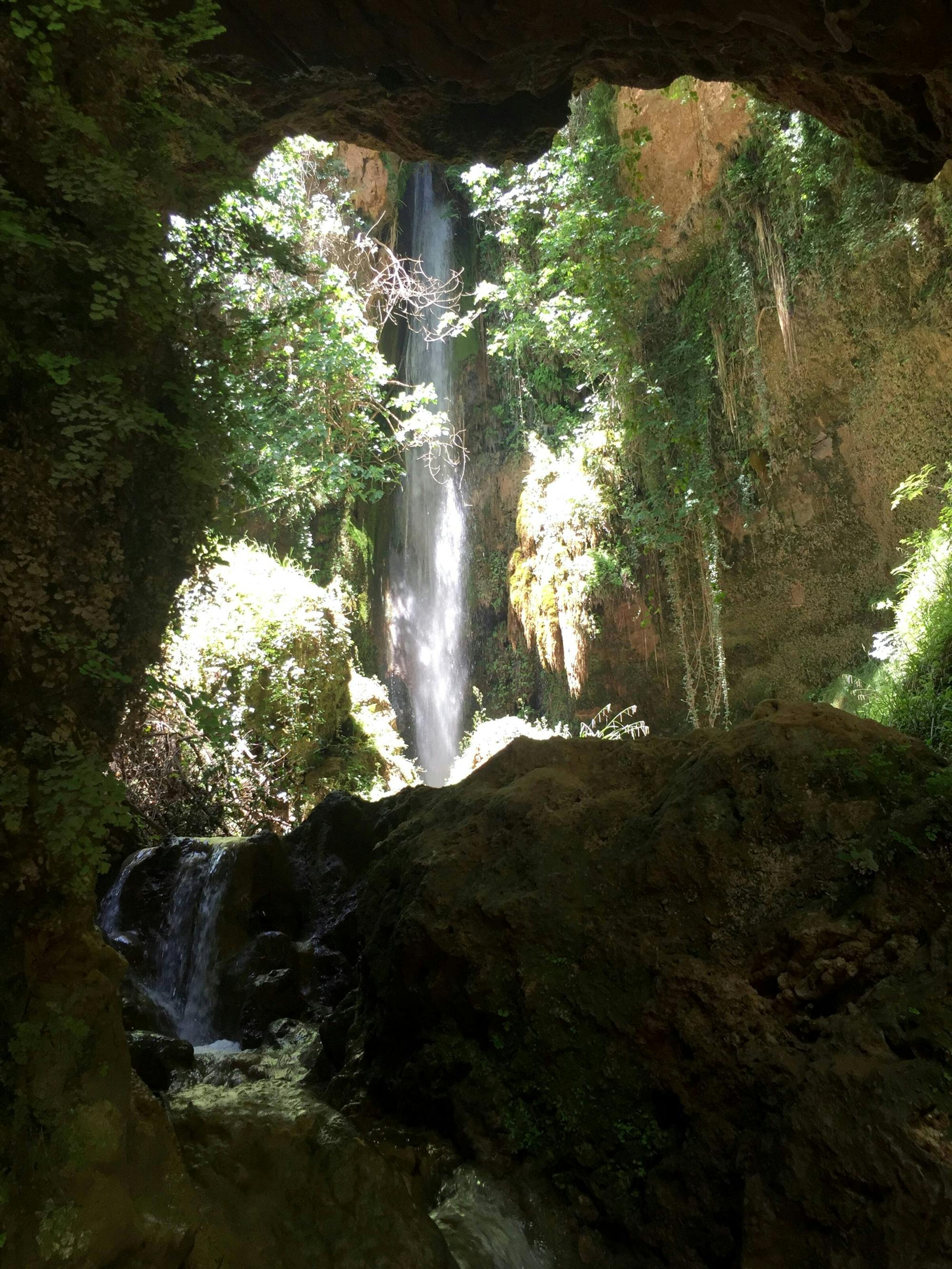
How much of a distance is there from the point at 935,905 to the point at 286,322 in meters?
4.02

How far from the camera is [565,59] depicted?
18.0 ft

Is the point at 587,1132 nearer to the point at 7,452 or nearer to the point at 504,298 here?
the point at 7,452

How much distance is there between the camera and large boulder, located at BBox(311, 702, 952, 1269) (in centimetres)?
290

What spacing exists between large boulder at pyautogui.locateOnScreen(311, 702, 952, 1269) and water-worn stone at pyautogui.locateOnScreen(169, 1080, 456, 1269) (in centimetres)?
46

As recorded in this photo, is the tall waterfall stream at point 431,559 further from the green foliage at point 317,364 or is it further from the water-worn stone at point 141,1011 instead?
the water-worn stone at point 141,1011

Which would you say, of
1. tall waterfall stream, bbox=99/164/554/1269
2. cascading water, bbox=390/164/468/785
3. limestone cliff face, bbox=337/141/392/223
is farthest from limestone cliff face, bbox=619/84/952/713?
cascading water, bbox=390/164/468/785

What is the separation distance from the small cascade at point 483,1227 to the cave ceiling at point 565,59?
20.0ft

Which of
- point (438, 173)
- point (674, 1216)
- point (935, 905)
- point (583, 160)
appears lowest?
point (674, 1216)

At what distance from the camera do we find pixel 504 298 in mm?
12148

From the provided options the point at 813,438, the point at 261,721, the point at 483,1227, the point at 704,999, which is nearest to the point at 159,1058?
the point at 483,1227

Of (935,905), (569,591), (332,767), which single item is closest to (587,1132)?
(935,905)

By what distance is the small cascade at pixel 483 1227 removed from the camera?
10.9 ft

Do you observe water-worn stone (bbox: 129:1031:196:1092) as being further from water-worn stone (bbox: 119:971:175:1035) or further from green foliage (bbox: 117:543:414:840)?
green foliage (bbox: 117:543:414:840)

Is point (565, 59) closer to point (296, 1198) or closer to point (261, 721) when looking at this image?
point (296, 1198)
